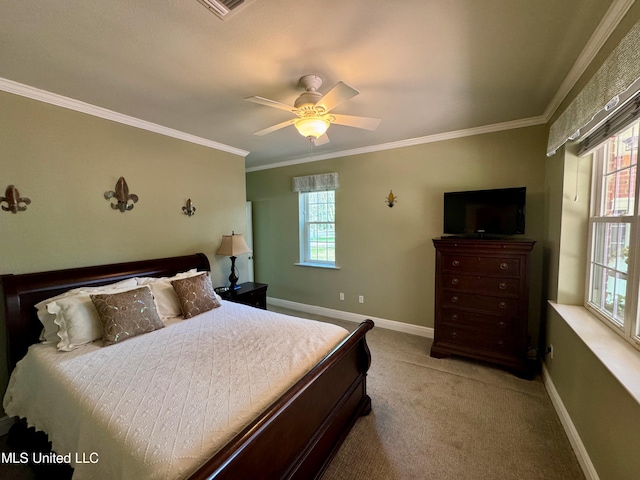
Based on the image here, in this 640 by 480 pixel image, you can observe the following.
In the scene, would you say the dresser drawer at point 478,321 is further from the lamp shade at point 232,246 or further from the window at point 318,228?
the lamp shade at point 232,246

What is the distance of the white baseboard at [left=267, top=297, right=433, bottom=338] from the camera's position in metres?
3.53

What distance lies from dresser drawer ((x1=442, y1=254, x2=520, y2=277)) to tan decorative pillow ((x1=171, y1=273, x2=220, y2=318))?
2457 mm

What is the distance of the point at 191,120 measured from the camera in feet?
9.07

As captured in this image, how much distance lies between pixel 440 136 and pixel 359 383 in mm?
2892

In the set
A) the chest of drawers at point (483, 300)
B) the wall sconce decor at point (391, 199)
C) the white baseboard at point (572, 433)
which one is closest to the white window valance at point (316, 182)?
the wall sconce decor at point (391, 199)

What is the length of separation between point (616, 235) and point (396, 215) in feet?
6.88

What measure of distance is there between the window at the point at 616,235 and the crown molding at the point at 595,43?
1.71 ft

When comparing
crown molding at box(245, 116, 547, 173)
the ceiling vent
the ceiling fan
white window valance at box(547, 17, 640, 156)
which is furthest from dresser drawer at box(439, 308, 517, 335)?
the ceiling vent

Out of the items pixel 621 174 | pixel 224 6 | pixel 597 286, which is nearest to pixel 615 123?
pixel 621 174

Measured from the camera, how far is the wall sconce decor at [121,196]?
2.59m

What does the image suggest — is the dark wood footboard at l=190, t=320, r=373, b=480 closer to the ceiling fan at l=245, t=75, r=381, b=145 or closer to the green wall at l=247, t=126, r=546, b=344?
the ceiling fan at l=245, t=75, r=381, b=145

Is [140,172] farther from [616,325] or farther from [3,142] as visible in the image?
[616,325]

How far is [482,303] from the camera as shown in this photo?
2703 mm

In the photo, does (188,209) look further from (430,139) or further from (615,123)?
(615,123)
